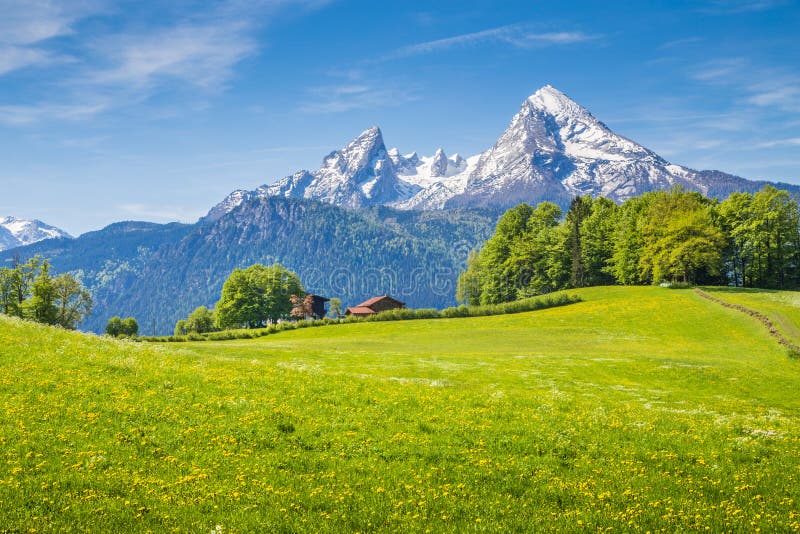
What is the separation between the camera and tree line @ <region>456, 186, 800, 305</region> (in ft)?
315

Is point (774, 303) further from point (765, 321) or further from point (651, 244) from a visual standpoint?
point (651, 244)

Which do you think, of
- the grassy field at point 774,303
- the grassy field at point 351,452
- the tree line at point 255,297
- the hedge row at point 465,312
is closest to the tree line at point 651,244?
the grassy field at point 774,303

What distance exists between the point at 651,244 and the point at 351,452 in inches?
3894

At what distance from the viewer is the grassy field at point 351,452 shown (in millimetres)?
12227

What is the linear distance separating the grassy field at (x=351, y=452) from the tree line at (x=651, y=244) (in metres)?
71.9

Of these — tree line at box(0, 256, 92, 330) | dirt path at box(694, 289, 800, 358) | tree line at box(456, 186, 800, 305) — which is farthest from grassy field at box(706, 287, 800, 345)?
tree line at box(0, 256, 92, 330)

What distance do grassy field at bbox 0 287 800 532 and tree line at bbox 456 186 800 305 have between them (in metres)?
71.9

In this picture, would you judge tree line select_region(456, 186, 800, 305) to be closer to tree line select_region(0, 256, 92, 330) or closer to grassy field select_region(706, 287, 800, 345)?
grassy field select_region(706, 287, 800, 345)

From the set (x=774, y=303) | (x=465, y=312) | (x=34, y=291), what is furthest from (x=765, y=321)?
(x=34, y=291)

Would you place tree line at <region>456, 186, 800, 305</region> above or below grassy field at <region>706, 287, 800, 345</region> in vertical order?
above

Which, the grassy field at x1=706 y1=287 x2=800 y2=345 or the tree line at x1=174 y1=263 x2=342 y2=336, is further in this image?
the tree line at x1=174 y1=263 x2=342 y2=336

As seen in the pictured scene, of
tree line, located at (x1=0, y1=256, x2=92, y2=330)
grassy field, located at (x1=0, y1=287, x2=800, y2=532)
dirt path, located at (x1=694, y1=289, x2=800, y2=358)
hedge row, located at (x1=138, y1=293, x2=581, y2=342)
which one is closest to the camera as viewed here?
grassy field, located at (x1=0, y1=287, x2=800, y2=532)

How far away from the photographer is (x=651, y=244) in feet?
325

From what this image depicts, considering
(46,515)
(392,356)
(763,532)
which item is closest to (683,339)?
(392,356)
